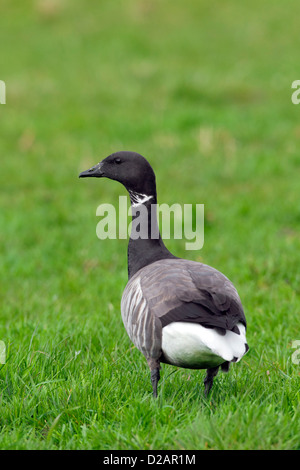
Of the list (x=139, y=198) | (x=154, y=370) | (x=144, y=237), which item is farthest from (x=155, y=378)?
(x=139, y=198)

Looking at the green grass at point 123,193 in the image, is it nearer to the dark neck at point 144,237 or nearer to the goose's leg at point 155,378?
the goose's leg at point 155,378

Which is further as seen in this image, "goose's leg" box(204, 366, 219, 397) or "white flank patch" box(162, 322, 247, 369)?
"goose's leg" box(204, 366, 219, 397)

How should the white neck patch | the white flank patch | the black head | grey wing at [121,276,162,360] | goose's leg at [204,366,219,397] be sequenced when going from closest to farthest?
the white flank patch
grey wing at [121,276,162,360]
goose's leg at [204,366,219,397]
the black head
the white neck patch

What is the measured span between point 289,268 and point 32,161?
6346mm

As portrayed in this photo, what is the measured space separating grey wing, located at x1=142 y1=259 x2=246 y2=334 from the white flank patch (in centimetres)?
4

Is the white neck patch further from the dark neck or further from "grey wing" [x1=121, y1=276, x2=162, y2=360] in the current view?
"grey wing" [x1=121, y1=276, x2=162, y2=360]

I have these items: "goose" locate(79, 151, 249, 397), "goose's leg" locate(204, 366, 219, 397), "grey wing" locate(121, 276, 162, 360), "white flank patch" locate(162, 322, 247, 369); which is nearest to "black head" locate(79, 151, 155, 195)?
"goose" locate(79, 151, 249, 397)

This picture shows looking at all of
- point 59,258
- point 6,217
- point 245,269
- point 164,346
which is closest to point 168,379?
point 164,346

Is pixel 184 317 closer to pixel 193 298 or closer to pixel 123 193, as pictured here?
pixel 193 298

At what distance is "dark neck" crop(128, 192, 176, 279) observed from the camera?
4.29 m

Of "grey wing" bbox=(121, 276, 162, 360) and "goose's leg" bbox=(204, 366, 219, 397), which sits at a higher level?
"grey wing" bbox=(121, 276, 162, 360)
